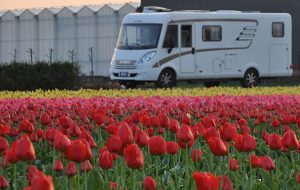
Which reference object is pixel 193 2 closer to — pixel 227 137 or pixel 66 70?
pixel 66 70

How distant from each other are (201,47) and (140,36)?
90.3 inches

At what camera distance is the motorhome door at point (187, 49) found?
85.9ft

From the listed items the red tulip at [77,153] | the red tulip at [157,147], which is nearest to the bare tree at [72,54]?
the red tulip at [157,147]

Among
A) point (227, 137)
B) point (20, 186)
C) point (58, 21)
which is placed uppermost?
point (58, 21)

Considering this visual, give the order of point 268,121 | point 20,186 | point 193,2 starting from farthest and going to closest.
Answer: point 193,2, point 268,121, point 20,186

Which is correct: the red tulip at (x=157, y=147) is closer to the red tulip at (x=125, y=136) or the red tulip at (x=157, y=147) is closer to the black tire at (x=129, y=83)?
the red tulip at (x=125, y=136)

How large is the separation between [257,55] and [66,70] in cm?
773

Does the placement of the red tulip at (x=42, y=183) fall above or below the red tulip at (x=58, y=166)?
above

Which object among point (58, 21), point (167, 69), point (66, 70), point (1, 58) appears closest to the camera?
point (66, 70)

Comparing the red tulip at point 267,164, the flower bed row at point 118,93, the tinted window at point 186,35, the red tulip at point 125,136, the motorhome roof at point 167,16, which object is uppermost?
the motorhome roof at point 167,16

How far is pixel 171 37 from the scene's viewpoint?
2578 cm

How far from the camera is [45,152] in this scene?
6855 mm

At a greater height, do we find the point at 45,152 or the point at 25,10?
the point at 25,10

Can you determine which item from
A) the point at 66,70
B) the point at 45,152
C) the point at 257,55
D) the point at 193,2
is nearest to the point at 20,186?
the point at 45,152
